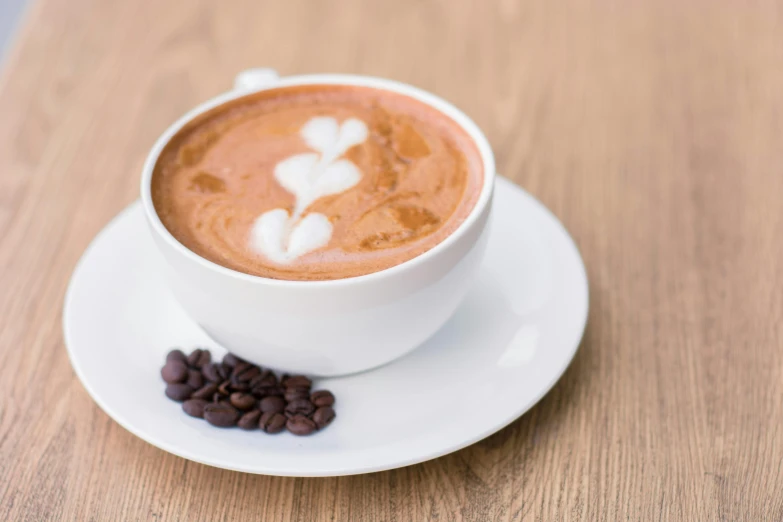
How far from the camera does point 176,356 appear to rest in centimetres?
148

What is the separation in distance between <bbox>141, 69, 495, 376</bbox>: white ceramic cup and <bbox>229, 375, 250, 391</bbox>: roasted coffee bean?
4cm

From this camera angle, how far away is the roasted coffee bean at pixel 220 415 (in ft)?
4.40

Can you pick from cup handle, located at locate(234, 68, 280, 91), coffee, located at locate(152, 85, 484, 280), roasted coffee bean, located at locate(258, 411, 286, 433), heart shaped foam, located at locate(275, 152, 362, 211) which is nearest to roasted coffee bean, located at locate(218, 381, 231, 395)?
roasted coffee bean, located at locate(258, 411, 286, 433)

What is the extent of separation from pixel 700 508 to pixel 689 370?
32 centimetres

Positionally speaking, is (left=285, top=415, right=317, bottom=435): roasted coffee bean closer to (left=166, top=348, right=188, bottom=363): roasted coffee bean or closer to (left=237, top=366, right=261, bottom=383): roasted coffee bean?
(left=237, top=366, right=261, bottom=383): roasted coffee bean

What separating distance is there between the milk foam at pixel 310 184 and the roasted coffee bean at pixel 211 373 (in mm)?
231

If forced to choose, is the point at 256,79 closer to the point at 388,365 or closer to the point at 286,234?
the point at 286,234

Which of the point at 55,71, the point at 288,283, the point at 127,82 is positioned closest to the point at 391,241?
the point at 288,283

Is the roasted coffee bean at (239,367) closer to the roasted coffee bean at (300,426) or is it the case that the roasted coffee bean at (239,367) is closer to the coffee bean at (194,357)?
the coffee bean at (194,357)

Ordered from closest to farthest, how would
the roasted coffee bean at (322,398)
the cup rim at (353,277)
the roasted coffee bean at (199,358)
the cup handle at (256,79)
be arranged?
the cup rim at (353,277) < the roasted coffee bean at (322,398) < the roasted coffee bean at (199,358) < the cup handle at (256,79)

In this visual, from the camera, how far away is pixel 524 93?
236 cm

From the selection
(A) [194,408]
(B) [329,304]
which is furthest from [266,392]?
(B) [329,304]

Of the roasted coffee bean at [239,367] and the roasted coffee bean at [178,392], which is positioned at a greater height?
the roasted coffee bean at [178,392]

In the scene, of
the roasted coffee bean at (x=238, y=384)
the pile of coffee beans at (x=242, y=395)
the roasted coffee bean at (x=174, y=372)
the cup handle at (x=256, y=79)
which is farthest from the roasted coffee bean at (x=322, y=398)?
the cup handle at (x=256, y=79)
